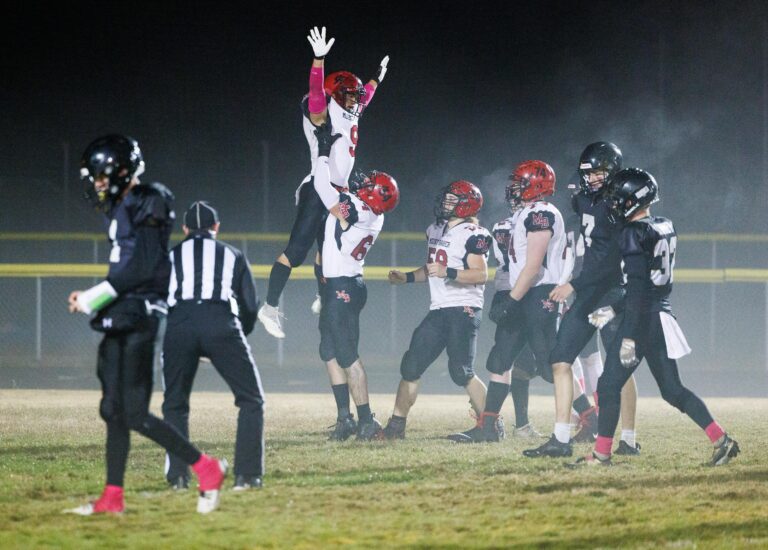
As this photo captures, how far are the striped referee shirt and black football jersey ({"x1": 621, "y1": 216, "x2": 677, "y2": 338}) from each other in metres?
2.29

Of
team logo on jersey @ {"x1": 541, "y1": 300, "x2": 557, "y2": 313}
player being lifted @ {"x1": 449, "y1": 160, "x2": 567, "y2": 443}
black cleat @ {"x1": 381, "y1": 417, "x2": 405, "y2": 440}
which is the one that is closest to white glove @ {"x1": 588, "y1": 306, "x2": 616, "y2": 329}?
player being lifted @ {"x1": 449, "y1": 160, "x2": 567, "y2": 443}

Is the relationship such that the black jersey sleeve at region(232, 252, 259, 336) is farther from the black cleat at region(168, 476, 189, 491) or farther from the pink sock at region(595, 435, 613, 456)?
the pink sock at region(595, 435, 613, 456)

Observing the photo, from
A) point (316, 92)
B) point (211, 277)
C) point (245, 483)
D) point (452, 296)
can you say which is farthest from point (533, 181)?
point (245, 483)

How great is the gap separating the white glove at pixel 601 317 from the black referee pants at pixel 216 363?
2.35m

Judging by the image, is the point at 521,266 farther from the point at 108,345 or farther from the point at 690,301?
the point at 690,301

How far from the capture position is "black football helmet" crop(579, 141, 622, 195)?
786 centimetres

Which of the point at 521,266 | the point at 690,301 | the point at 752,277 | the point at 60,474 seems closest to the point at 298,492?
the point at 60,474

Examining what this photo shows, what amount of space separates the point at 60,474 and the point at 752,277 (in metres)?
10.1

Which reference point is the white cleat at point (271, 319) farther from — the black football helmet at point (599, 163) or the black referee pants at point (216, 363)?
the black referee pants at point (216, 363)

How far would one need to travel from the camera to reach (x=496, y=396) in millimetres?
8578

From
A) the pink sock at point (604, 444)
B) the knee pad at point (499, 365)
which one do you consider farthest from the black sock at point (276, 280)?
the pink sock at point (604, 444)

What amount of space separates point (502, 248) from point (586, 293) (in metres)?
1.19

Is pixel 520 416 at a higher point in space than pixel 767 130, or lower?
lower

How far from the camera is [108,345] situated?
5684 millimetres
